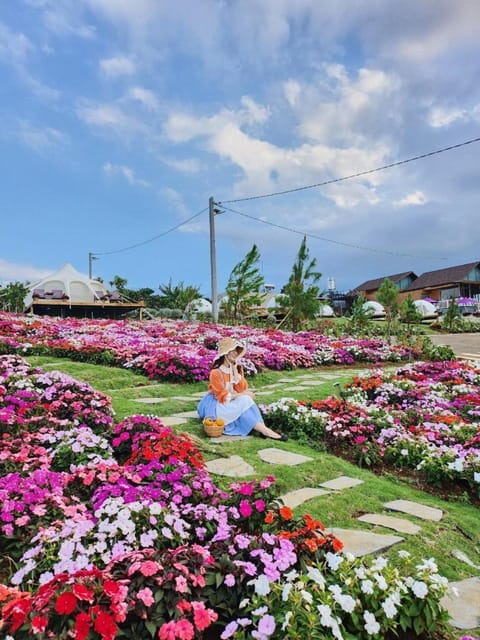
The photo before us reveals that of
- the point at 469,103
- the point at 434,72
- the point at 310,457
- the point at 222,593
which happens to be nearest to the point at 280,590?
the point at 222,593

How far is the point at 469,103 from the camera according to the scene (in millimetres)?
10297

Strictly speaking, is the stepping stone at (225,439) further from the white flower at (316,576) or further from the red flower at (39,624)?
the red flower at (39,624)

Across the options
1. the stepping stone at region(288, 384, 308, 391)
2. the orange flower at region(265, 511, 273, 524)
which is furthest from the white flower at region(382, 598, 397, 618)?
the stepping stone at region(288, 384, 308, 391)

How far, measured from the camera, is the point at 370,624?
1660 millimetres

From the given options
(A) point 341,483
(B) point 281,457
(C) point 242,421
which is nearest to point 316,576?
(A) point 341,483

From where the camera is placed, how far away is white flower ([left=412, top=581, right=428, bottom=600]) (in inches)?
70.8

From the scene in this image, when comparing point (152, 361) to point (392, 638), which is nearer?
point (392, 638)

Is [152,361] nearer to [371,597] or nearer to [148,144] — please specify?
[371,597]

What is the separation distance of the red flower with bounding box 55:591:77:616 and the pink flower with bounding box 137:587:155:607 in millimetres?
235

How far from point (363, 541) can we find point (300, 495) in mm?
721

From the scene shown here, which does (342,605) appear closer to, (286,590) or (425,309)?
(286,590)

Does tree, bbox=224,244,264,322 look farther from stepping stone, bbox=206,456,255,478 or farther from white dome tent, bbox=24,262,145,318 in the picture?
stepping stone, bbox=206,456,255,478

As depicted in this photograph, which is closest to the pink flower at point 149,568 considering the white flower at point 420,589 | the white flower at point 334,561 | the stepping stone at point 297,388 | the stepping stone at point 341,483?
the white flower at point 334,561

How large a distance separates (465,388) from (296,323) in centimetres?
1236
